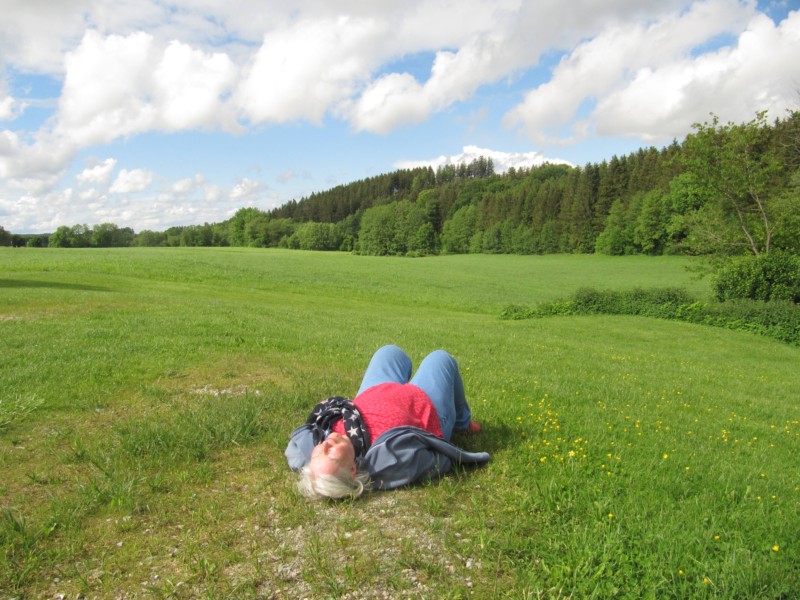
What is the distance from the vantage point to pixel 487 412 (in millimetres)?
5977

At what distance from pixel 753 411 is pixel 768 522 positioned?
5.94 m

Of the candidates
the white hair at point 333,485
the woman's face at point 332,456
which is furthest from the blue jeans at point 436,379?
the woman's face at point 332,456

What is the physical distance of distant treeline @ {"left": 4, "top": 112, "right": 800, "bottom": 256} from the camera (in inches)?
1073

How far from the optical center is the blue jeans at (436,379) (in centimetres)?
468

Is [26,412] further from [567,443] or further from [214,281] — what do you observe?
[214,281]

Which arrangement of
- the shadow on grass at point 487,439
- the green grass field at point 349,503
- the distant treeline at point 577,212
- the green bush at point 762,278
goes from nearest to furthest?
the green grass field at point 349,503 → the shadow on grass at point 487,439 → the green bush at point 762,278 → the distant treeline at point 577,212

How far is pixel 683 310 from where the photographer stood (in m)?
24.9

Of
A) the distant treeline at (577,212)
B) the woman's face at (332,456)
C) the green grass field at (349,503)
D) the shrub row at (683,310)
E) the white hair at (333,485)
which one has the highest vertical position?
the distant treeline at (577,212)

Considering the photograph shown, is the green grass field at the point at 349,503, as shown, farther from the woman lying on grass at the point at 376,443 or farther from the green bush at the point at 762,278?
the green bush at the point at 762,278

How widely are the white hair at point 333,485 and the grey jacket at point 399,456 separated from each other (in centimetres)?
12

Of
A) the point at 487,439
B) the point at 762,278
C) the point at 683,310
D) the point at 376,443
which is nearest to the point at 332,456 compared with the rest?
the point at 376,443

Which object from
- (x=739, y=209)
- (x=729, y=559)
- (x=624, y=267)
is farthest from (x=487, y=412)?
(x=624, y=267)

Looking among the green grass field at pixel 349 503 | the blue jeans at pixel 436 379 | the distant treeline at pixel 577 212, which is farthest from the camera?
the distant treeline at pixel 577 212

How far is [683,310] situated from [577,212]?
66609 mm
